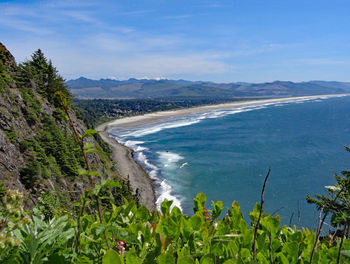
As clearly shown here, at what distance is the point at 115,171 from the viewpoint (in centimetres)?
4591

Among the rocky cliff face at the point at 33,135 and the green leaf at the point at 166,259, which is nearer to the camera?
the green leaf at the point at 166,259

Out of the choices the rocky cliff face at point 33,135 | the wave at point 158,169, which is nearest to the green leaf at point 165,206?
the rocky cliff face at point 33,135

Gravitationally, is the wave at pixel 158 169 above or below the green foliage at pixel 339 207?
below

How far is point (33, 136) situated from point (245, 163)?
35408 mm

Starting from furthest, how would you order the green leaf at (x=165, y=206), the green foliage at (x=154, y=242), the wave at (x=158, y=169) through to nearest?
1. the wave at (x=158, y=169)
2. the green leaf at (x=165, y=206)
3. the green foliage at (x=154, y=242)

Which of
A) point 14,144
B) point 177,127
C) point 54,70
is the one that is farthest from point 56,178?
point 177,127

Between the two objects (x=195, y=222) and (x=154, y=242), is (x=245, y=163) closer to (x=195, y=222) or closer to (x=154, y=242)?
(x=195, y=222)

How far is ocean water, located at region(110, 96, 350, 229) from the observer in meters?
35.8

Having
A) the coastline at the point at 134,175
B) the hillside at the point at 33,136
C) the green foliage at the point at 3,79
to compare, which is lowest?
the coastline at the point at 134,175

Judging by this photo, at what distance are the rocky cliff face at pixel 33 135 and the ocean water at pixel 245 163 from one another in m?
14.2

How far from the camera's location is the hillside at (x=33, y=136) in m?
21.1

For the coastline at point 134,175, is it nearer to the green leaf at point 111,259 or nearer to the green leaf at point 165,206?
the green leaf at point 165,206

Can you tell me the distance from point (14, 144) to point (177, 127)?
75.8 m

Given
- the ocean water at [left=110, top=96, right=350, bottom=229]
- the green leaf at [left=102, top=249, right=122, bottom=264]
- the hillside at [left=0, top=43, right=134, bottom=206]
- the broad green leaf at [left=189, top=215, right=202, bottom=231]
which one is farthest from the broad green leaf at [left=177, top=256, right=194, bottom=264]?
the ocean water at [left=110, top=96, right=350, bottom=229]
